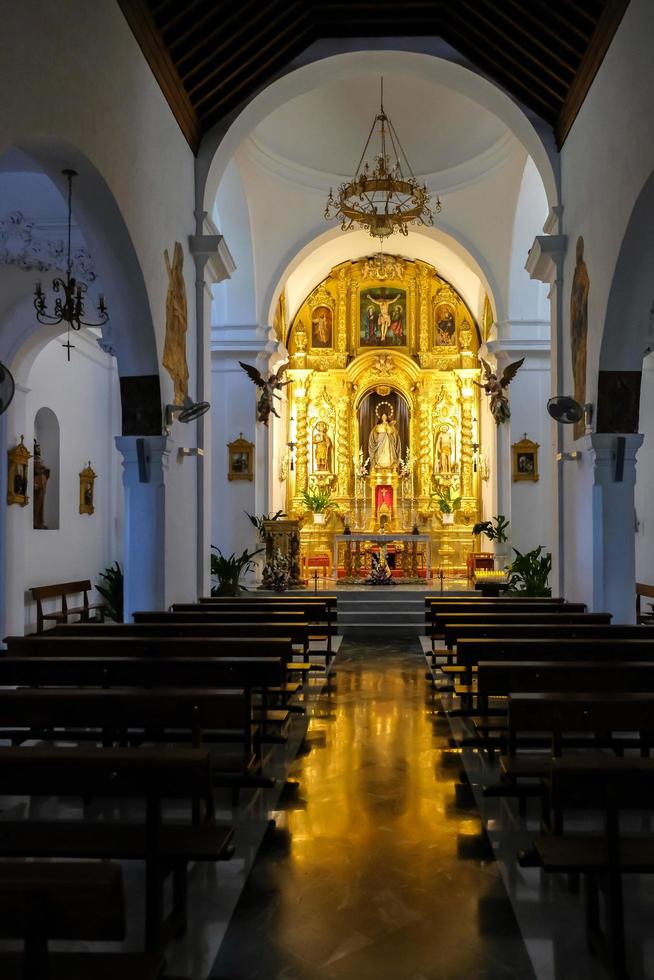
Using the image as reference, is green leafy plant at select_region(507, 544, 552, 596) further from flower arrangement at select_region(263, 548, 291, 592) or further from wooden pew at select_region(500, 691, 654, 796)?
wooden pew at select_region(500, 691, 654, 796)

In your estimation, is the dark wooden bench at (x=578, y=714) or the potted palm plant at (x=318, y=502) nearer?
the dark wooden bench at (x=578, y=714)

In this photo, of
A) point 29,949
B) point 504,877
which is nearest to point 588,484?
point 504,877

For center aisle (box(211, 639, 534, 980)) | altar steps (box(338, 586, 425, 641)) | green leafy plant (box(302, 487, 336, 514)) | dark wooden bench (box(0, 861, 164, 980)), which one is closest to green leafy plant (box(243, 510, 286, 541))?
altar steps (box(338, 586, 425, 641))

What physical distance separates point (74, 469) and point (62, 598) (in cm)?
231

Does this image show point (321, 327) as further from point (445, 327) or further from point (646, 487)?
point (646, 487)

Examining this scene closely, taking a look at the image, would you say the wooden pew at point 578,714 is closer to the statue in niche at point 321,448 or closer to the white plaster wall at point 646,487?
the white plaster wall at point 646,487

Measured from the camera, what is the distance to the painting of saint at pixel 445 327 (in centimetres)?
2139

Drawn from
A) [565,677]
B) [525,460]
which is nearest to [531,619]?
[565,677]

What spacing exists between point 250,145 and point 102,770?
533 inches

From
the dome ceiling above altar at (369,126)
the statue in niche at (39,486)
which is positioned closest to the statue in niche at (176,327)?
the statue in niche at (39,486)

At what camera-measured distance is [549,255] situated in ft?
32.9

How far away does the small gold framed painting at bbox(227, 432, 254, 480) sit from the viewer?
1622cm

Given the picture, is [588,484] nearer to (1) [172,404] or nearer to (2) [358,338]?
(1) [172,404]

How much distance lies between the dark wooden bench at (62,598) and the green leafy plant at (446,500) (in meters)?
8.63
